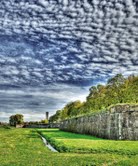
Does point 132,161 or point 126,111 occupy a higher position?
point 126,111

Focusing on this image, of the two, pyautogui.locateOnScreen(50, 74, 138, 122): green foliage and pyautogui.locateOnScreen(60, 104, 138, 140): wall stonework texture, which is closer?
pyautogui.locateOnScreen(60, 104, 138, 140): wall stonework texture

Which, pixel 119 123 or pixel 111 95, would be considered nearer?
pixel 119 123

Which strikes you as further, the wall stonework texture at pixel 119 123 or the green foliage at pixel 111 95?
the green foliage at pixel 111 95

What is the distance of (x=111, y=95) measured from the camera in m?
50.5

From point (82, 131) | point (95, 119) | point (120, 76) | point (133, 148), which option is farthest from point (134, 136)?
point (120, 76)

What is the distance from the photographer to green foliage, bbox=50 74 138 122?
135 ft

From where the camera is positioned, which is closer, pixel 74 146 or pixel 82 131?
pixel 74 146

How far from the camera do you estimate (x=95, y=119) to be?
3894cm

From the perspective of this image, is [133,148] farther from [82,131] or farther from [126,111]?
[82,131]

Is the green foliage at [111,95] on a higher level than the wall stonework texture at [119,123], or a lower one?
higher

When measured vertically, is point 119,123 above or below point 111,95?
below

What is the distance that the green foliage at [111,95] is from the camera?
41031 millimetres

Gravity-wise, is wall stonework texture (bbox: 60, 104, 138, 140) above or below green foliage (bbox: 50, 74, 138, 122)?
below

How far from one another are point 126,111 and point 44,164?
14505mm
